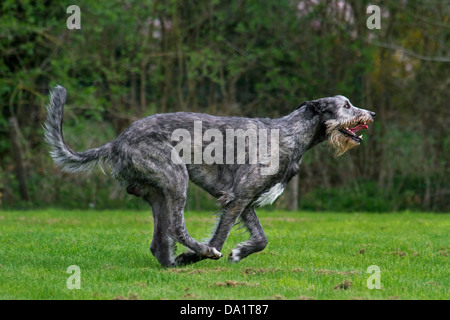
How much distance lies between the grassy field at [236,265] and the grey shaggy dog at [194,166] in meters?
0.31

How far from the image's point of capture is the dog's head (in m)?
7.20

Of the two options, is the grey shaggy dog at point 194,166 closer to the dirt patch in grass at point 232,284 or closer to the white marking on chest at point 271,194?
the white marking on chest at point 271,194

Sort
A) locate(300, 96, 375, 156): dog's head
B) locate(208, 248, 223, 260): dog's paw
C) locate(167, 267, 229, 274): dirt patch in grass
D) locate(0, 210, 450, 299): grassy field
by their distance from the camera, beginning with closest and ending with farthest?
1. locate(0, 210, 450, 299): grassy field
2. locate(167, 267, 229, 274): dirt patch in grass
3. locate(208, 248, 223, 260): dog's paw
4. locate(300, 96, 375, 156): dog's head

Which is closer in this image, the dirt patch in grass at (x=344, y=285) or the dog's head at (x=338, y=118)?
the dirt patch in grass at (x=344, y=285)

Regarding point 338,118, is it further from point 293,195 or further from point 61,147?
point 293,195

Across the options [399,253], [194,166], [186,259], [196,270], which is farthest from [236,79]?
[196,270]

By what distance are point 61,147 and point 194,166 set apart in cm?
141

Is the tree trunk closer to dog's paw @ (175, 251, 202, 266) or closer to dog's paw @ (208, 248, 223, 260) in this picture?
dog's paw @ (175, 251, 202, 266)

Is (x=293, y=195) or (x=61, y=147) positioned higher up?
(x=61, y=147)

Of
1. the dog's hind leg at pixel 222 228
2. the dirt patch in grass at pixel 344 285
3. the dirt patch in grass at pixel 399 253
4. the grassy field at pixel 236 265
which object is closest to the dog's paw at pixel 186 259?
the dog's hind leg at pixel 222 228

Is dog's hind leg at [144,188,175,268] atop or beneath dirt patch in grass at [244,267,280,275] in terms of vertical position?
atop

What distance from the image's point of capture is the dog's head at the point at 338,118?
7.20 metres

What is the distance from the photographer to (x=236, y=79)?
17.1 m

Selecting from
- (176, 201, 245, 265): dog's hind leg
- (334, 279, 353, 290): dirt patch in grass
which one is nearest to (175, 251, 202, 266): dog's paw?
(176, 201, 245, 265): dog's hind leg
